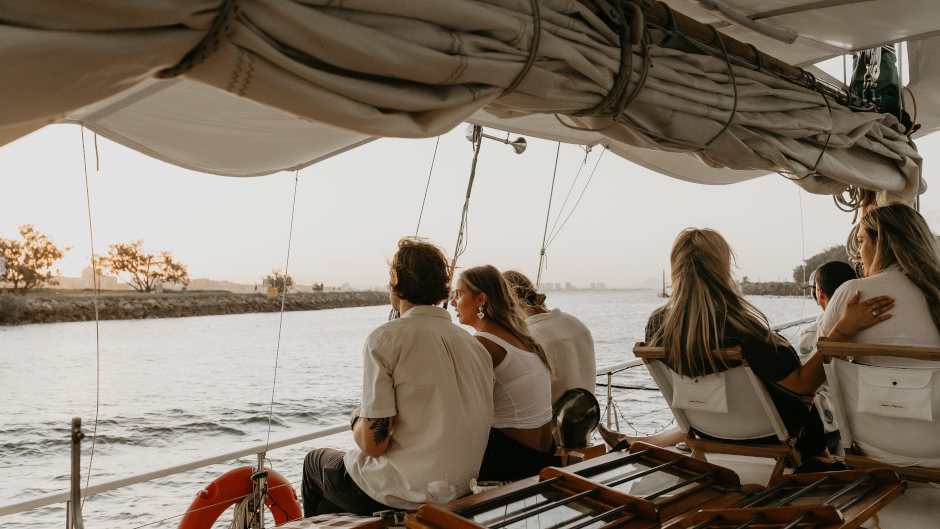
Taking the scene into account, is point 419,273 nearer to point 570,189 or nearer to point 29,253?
point 570,189

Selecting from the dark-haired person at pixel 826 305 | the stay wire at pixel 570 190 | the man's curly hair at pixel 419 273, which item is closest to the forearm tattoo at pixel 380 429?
the man's curly hair at pixel 419 273

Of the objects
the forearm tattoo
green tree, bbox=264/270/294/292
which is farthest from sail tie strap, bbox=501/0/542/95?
green tree, bbox=264/270/294/292

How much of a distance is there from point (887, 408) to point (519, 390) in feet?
3.36

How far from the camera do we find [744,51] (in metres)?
1.79

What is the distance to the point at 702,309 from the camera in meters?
2.09

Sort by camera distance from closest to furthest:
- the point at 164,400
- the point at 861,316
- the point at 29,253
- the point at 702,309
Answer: the point at 861,316, the point at 702,309, the point at 29,253, the point at 164,400

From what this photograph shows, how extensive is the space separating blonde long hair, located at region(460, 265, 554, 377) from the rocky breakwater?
3048 cm

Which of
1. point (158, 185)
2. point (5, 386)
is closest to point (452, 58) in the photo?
point (158, 185)

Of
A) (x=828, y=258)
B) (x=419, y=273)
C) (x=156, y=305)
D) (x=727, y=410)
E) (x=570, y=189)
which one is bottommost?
(x=156, y=305)

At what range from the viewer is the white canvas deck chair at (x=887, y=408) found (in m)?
1.78

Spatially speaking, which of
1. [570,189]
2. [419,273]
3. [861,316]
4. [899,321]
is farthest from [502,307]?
[570,189]

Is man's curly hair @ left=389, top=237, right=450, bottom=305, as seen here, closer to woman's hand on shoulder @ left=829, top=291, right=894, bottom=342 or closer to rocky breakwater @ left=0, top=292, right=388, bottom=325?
woman's hand on shoulder @ left=829, top=291, right=894, bottom=342

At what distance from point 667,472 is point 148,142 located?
1895 mm

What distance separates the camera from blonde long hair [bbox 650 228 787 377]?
2.07 metres
